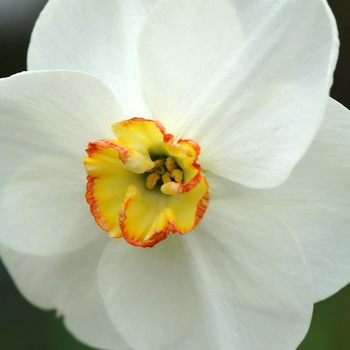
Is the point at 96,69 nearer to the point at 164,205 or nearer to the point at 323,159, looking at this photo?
the point at 164,205

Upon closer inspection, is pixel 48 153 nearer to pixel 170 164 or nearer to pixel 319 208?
pixel 170 164

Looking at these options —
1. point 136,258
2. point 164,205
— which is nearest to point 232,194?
point 164,205

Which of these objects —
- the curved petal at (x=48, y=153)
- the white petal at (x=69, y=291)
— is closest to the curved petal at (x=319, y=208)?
the curved petal at (x=48, y=153)

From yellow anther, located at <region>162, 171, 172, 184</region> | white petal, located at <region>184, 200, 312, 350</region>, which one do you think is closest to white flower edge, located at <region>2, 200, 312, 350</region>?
white petal, located at <region>184, 200, 312, 350</region>

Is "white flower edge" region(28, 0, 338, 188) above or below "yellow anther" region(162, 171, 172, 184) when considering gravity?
above

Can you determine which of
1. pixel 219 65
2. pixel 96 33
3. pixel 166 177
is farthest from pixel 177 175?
pixel 96 33

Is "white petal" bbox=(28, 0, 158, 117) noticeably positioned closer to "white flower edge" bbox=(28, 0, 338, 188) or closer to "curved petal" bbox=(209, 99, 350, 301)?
"white flower edge" bbox=(28, 0, 338, 188)

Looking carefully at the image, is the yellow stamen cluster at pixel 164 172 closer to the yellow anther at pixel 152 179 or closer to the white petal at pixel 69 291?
the yellow anther at pixel 152 179
